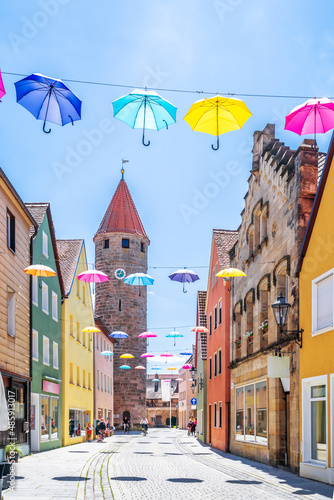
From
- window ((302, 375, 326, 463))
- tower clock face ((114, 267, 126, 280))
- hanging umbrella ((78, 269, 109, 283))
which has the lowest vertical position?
window ((302, 375, 326, 463))

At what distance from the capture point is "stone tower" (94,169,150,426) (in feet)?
220

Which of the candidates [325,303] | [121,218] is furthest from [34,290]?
[121,218]

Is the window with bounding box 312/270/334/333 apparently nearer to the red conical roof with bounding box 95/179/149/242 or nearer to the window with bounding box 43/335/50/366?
the window with bounding box 43/335/50/366

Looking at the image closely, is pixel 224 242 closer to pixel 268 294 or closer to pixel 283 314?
pixel 268 294

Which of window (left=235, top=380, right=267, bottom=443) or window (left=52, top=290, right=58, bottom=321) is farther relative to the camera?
window (left=52, top=290, right=58, bottom=321)

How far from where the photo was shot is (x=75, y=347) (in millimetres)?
39750

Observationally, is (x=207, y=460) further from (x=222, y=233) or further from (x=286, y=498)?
(x=222, y=233)

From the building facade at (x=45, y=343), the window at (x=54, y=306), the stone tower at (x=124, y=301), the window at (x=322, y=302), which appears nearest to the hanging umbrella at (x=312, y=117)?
the window at (x=322, y=302)

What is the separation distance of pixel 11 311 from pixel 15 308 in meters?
0.23

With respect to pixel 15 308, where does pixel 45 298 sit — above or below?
above

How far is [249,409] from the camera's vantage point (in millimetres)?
24750

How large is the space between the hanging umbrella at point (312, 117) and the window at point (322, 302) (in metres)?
3.30

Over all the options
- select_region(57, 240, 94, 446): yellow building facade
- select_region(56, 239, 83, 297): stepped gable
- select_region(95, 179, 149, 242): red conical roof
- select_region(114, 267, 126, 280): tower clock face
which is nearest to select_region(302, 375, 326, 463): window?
select_region(57, 240, 94, 446): yellow building facade

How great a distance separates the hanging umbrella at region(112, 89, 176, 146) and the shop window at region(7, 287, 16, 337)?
11.5 m
